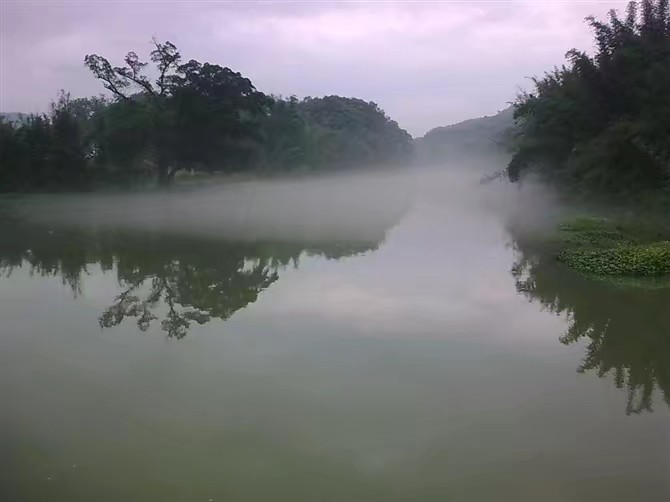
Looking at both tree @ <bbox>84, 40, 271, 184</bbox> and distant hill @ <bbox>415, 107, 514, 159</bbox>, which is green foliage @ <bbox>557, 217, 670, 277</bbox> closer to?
tree @ <bbox>84, 40, 271, 184</bbox>

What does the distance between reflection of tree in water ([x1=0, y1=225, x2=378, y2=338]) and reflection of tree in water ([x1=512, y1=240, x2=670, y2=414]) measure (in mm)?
4092

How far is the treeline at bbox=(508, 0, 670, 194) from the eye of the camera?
1619 cm

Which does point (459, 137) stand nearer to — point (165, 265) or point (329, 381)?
point (165, 265)

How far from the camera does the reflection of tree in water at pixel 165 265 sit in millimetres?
8266

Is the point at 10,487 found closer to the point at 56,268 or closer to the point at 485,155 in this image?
the point at 56,268

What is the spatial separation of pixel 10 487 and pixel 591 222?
1283cm

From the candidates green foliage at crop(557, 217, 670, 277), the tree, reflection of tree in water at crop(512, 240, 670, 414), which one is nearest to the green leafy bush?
green foliage at crop(557, 217, 670, 277)

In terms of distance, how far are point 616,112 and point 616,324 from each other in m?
12.6

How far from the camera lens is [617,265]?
10.0 m

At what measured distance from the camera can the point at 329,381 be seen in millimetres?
5621

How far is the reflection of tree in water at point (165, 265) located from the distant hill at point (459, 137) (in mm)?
65155

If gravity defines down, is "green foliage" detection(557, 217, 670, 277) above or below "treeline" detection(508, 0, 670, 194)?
below

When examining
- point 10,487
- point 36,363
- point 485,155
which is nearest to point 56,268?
point 36,363

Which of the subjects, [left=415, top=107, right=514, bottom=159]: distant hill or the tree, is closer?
the tree
